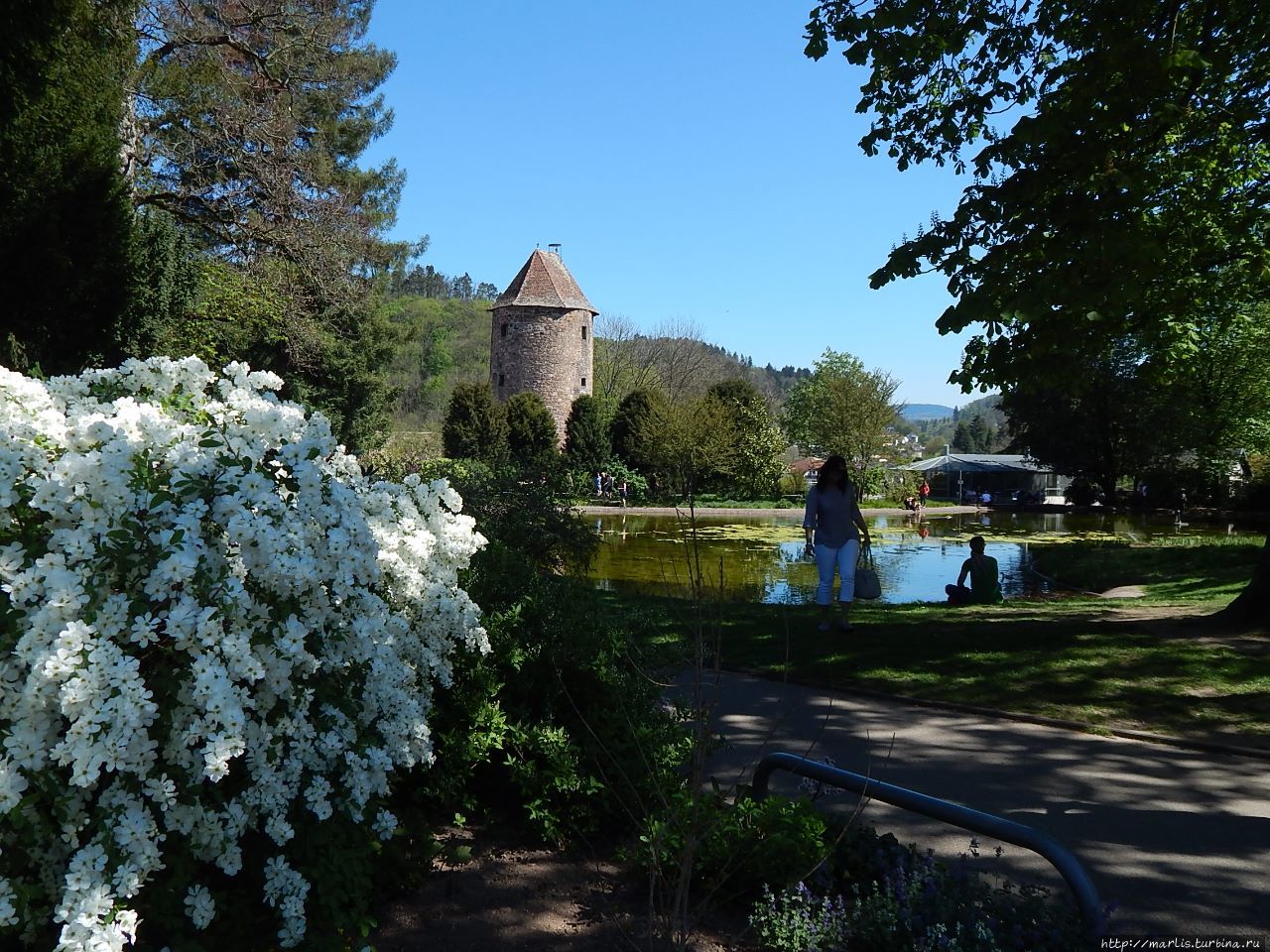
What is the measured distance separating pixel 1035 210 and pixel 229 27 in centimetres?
1577

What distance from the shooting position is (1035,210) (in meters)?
7.81

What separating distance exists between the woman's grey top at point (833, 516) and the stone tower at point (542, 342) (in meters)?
39.7

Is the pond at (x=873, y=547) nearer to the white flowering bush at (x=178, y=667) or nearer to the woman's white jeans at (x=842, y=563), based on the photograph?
the woman's white jeans at (x=842, y=563)

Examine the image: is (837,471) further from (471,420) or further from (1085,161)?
(471,420)

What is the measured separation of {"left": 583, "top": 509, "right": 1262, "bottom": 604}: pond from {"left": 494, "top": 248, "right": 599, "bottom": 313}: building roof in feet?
57.6

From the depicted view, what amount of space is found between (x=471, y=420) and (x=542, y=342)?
26.8 feet

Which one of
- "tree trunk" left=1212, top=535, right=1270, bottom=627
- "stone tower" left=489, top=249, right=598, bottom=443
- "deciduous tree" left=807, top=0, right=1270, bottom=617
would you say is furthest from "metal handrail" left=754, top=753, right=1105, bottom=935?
"stone tower" left=489, top=249, right=598, bottom=443

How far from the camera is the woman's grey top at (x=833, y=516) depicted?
8.80 metres

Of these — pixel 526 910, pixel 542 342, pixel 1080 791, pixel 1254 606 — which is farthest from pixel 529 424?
pixel 526 910

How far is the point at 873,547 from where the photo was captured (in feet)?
83.3

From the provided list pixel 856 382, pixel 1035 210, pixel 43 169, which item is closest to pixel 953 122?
pixel 1035 210

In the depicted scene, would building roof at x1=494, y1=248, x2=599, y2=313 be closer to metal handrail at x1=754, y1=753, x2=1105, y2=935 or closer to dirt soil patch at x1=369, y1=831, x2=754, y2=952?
dirt soil patch at x1=369, y1=831, x2=754, y2=952

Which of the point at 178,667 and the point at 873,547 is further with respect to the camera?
the point at 873,547

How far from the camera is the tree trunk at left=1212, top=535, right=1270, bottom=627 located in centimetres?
846
